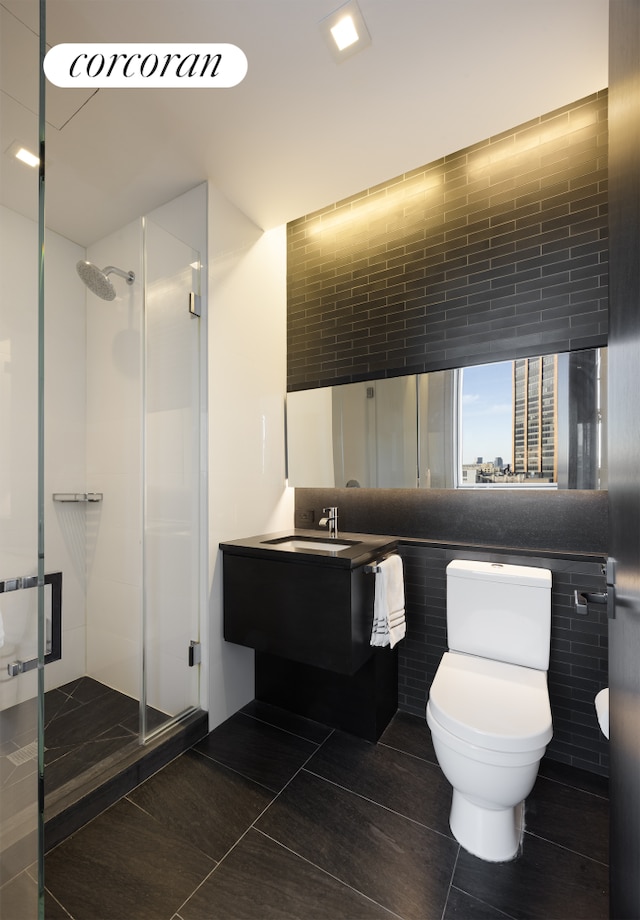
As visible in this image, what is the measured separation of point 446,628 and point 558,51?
7.95 ft

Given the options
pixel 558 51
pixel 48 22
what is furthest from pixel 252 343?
pixel 558 51

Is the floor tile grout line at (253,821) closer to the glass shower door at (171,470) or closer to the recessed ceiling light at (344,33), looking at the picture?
the glass shower door at (171,470)

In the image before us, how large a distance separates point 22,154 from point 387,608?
2.00 m

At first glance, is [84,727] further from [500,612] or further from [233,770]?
[500,612]

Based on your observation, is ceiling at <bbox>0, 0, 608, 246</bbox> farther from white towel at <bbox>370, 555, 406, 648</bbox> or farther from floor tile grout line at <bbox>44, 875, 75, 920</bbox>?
floor tile grout line at <bbox>44, 875, 75, 920</bbox>

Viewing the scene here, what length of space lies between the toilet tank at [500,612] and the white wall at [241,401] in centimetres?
113

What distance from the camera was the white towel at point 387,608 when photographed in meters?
1.96

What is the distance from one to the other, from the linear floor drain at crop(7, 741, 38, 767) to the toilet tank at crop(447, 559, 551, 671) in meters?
1.63

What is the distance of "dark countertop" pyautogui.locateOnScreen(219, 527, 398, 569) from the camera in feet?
6.15

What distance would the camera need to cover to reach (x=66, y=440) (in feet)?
8.14

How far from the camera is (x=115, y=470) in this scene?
2369mm

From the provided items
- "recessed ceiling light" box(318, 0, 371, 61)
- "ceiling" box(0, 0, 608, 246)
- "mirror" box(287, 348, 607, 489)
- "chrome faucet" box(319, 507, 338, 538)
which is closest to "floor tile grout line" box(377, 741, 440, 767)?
"chrome faucet" box(319, 507, 338, 538)

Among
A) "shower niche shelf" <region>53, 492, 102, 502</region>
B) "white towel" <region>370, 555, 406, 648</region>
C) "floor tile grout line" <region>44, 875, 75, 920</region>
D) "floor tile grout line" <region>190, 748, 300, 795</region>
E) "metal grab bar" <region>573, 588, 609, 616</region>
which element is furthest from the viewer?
"shower niche shelf" <region>53, 492, 102, 502</region>

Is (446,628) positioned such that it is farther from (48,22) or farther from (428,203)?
(48,22)
